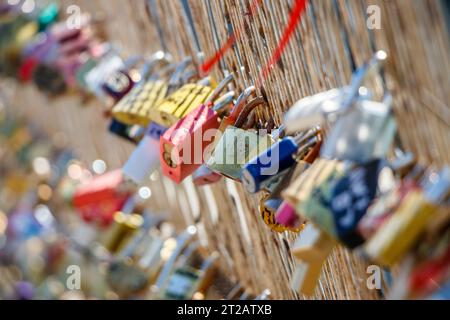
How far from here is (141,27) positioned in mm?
3414

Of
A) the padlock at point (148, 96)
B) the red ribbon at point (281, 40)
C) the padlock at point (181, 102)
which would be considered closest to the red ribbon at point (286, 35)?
the red ribbon at point (281, 40)

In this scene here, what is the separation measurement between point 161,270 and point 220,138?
3.71 ft

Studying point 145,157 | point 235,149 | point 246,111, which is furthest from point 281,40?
point 145,157

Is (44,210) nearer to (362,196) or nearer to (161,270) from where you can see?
(161,270)

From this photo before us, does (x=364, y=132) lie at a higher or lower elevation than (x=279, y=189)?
higher

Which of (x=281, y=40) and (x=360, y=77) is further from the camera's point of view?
(x=281, y=40)

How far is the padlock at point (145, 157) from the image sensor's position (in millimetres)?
2201

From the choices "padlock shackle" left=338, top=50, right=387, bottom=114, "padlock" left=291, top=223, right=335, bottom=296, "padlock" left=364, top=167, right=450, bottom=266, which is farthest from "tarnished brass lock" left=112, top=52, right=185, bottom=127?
"padlock" left=364, top=167, right=450, bottom=266

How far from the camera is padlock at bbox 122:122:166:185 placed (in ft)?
7.22

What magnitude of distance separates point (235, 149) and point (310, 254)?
12.7 inches

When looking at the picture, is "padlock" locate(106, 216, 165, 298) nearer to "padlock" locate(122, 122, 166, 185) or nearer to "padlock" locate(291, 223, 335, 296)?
"padlock" locate(122, 122, 166, 185)

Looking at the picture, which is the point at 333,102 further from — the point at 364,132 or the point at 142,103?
the point at 142,103

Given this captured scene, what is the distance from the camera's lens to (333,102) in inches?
54.9
